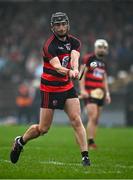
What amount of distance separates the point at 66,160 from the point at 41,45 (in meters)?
19.8

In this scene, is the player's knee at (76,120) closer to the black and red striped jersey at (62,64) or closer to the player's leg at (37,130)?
the player's leg at (37,130)

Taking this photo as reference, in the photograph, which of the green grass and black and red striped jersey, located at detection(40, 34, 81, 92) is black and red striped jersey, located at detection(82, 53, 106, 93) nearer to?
the green grass

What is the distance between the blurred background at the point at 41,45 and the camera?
99.8 feet

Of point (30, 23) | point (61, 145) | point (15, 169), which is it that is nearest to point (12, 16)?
point (30, 23)

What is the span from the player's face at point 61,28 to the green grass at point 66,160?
2.09 m

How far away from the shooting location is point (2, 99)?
31703 millimetres

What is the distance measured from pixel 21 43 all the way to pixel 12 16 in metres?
1.98

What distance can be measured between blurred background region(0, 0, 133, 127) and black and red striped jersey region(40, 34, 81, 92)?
55.9 feet

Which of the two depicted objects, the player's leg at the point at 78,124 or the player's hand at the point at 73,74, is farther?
the player's leg at the point at 78,124

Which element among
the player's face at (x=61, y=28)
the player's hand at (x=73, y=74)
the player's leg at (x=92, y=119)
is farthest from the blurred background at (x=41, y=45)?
the player's hand at (x=73, y=74)

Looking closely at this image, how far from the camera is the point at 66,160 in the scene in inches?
516

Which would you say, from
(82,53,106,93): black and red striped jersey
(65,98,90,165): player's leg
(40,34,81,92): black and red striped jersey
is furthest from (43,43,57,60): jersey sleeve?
(82,53,106,93): black and red striped jersey

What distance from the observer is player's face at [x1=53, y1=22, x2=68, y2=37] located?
1180cm

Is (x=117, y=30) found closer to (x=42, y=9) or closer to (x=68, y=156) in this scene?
(x=42, y=9)
